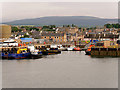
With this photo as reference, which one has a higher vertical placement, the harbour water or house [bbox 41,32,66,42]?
house [bbox 41,32,66,42]

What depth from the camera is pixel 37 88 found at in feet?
41.4

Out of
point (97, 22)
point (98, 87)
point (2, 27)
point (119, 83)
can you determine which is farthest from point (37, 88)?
point (97, 22)

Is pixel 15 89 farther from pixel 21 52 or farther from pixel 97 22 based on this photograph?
pixel 97 22

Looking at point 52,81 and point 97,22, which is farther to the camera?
point 97,22

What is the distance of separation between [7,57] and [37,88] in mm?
13709

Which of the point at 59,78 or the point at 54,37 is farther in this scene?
the point at 54,37

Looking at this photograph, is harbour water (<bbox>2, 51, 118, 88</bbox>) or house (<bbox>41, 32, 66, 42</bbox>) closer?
harbour water (<bbox>2, 51, 118, 88</bbox>)

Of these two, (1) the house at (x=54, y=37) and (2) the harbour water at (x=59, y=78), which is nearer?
(2) the harbour water at (x=59, y=78)

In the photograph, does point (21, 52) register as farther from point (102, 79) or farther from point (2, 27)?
point (2, 27)

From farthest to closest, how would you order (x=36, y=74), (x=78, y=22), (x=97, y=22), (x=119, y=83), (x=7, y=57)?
(x=78, y=22) → (x=97, y=22) → (x=7, y=57) → (x=36, y=74) → (x=119, y=83)

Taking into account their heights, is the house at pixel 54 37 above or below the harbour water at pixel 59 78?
above

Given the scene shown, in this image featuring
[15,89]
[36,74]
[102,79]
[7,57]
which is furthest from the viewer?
[7,57]

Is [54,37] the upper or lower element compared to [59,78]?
upper

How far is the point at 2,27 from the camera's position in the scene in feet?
182
